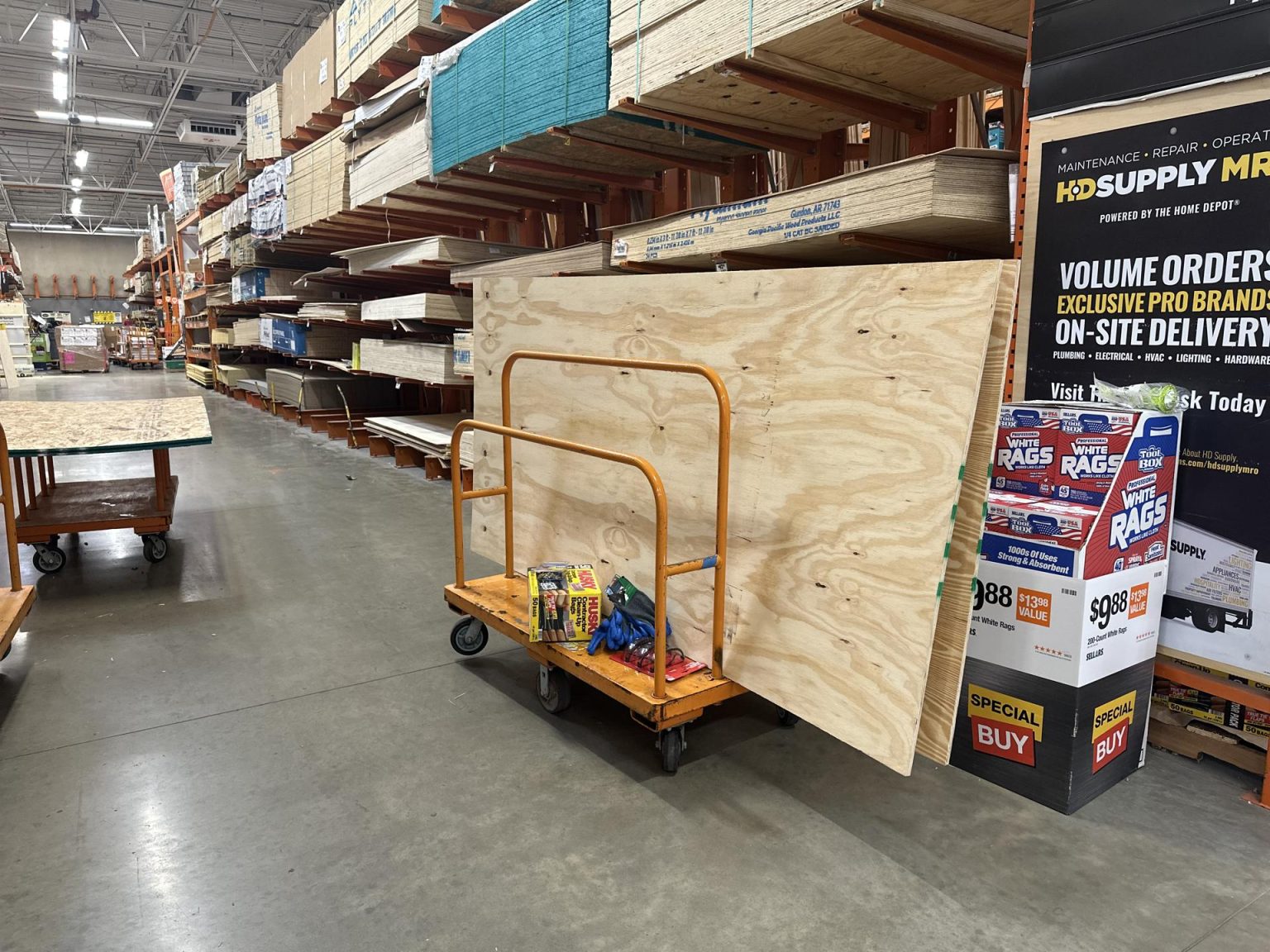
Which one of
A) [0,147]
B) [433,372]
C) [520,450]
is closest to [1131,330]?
[520,450]

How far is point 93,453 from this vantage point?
4.38 metres

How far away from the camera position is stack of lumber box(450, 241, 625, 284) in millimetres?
Result: 4629

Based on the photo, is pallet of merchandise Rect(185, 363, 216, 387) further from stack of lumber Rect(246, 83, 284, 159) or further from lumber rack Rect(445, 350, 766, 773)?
lumber rack Rect(445, 350, 766, 773)

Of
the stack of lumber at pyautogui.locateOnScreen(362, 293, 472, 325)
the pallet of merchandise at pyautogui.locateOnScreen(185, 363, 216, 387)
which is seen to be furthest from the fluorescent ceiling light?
the stack of lumber at pyautogui.locateOnScreen(362, 293, 472, 325)

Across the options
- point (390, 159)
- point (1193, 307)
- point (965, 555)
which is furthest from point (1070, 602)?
point (390, 159)

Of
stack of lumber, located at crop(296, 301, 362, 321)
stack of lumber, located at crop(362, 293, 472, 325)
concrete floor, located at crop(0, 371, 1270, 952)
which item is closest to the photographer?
concrete floor, located at crop(0, 371, 1270, 952)

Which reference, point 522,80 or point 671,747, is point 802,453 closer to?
point 671,747

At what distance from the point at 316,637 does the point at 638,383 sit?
1888 millimetres

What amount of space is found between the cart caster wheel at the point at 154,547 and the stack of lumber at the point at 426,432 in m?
2.10

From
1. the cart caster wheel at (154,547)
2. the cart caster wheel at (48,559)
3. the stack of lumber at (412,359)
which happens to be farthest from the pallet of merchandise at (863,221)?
the cart caster wheel at (48,559)

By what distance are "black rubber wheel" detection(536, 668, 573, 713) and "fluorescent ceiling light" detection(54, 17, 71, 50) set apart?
14.0m

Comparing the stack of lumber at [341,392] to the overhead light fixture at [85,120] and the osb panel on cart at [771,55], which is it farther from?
the overhead light fixture at [85,120]

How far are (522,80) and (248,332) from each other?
11.3m

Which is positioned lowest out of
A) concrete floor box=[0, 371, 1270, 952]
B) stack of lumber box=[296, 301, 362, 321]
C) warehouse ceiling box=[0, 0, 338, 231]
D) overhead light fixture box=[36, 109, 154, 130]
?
concrete floor box=[0, 371, 1270, 952]
